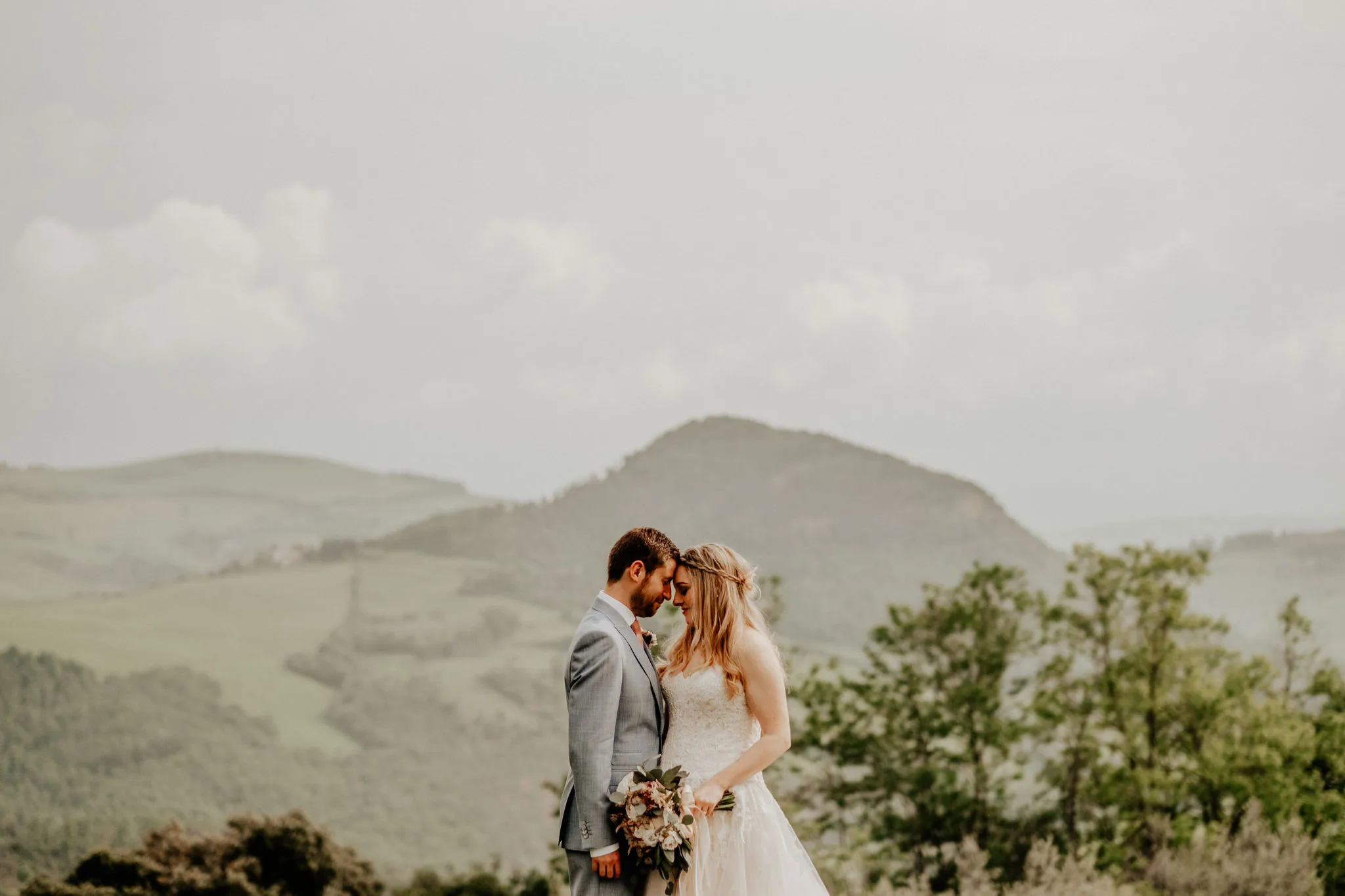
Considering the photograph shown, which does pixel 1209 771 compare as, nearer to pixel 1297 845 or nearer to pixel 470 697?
pixel 1297 845

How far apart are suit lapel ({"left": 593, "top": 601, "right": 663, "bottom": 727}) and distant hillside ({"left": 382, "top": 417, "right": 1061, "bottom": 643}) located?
5863 centimetres

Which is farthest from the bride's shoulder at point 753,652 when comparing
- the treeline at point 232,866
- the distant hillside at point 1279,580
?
the distant hillside at point 1279,580

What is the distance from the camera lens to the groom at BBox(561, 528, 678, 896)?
5000 millimetres

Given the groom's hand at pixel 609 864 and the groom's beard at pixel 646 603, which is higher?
the groom's beard at pixel 646 603

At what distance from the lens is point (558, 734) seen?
5881 centimetres

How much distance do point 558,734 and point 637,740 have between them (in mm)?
55147

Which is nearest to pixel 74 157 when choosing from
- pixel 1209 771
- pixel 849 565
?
pixel 849 565

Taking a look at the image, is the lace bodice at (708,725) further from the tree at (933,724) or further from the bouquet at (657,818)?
the tree at (933,724)

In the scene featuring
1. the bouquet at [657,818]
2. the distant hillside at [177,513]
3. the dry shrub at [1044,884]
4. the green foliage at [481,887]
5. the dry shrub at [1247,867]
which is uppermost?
the distant hillside at [177,513]

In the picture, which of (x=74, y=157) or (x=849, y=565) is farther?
(x=849, y=565)

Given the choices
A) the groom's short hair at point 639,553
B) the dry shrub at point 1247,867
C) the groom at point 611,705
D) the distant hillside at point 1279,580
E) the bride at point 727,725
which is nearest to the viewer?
the groom at point 611,705

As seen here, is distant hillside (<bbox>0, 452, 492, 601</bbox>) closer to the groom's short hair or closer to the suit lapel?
the suit lapel

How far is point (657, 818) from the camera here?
16.1 ft

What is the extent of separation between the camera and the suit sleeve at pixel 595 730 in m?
4.98
